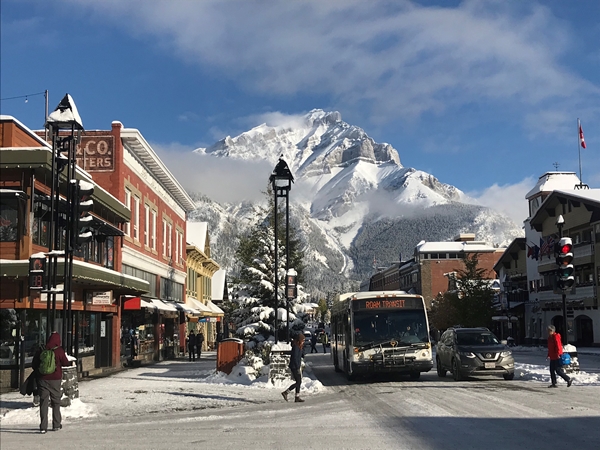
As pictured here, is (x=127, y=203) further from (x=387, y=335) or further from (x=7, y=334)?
(x=387, y=335)

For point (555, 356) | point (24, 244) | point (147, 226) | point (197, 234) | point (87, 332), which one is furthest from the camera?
point (197, 234)

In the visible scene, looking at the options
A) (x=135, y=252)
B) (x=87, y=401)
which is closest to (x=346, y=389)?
(x=87, y=401)

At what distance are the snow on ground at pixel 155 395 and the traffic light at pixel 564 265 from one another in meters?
7.96

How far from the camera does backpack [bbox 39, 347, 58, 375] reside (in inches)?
500

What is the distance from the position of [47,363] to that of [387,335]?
12.6 meters

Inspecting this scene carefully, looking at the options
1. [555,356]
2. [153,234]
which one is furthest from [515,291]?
[555,356]

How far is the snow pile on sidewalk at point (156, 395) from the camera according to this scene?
15.6m

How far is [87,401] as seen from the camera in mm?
18000

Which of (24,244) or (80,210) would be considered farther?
(24,244)

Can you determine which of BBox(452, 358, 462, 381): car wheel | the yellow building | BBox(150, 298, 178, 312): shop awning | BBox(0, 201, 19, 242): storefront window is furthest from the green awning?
the yellow building

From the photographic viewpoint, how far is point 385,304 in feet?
77.1

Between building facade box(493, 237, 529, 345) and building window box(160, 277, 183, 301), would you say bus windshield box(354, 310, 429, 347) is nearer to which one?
building window box(160, 277, 183, 301)

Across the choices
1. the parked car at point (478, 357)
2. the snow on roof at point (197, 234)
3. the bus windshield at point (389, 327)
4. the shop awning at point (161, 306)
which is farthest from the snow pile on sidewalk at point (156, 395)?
the snow on roof at point (197, 234)

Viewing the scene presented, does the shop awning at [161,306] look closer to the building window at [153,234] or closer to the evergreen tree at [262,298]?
the building window at [153,234]
